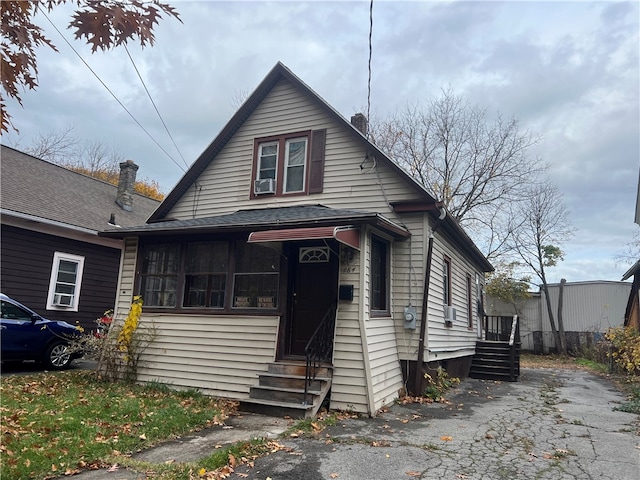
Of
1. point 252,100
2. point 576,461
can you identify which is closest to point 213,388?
point 576,461

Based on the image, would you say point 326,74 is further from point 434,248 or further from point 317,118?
point 434,248

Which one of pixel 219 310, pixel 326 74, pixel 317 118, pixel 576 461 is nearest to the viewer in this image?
pixel 576 461

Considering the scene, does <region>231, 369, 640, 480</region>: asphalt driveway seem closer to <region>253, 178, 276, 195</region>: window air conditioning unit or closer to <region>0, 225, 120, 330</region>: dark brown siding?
<region>253, 178, 276, 195</region>: window air conditioning unit

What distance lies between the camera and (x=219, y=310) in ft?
28.5

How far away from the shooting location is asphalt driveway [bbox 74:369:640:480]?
4402 millimetres

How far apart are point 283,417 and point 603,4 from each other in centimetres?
956

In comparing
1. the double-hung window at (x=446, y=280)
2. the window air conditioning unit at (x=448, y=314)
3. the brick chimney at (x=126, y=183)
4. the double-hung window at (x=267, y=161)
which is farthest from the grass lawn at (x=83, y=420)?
the brick chimney at (x=126, y=183)

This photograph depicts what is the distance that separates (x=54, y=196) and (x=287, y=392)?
1160 cm

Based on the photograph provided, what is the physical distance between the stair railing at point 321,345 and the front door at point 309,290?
0.85 feet

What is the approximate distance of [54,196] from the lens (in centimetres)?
1434

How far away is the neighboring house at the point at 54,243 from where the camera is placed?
12.1m

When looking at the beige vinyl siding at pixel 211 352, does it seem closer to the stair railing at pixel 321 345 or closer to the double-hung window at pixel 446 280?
the stair railing at pixel 321 345

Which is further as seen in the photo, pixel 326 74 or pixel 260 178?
pixel 326 74

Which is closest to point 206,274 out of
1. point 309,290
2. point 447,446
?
point 309,290
